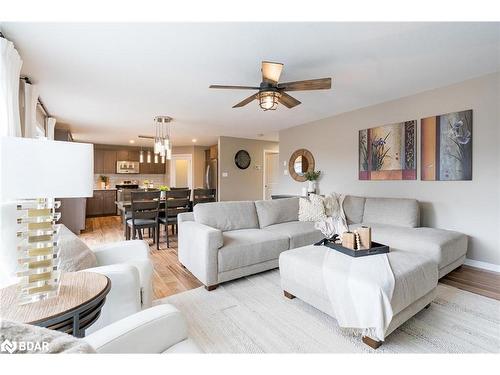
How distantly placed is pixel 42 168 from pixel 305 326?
193 centimetres

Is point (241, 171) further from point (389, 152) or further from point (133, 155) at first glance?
point (133, 155)

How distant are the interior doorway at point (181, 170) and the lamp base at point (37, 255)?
7793 mm

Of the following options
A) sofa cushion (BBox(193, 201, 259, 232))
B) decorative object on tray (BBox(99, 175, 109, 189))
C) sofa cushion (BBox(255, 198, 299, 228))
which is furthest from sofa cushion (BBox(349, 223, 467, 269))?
decorative object on tray (BBox(99, 175, 109, 189))

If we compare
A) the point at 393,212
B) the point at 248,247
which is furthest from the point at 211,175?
the point at 393,212

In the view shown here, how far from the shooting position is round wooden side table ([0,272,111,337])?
3.02ft

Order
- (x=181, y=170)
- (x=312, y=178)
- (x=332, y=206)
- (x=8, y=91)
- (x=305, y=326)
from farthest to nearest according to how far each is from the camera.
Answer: (x=181, y=170), (x=312, y=178), (x=332, y=206), (x=8, y=91), (x=305, y=326)

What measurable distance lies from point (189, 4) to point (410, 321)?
269 cm

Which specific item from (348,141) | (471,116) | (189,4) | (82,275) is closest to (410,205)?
(471,116)

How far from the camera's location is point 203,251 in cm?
246

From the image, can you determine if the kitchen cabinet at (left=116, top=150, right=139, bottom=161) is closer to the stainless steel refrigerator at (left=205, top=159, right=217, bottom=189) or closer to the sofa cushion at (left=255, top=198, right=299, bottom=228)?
the stainless steel refrigerator at (left=205, top=159, right=217, bottom=189)

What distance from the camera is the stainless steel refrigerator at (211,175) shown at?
7.99 m

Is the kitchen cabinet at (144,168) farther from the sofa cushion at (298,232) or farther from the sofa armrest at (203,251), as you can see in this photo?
the sofa cushion at (298,232)

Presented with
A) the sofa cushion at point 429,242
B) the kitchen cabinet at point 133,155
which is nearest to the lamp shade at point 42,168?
the sofa cushion at point 429,242
